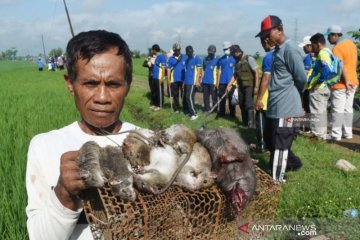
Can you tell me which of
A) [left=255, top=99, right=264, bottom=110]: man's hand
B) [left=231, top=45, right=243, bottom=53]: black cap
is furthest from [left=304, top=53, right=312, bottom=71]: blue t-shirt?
[left=255, top=99, right=264, bottom=110]: man's hand

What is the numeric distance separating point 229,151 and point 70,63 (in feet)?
2.23

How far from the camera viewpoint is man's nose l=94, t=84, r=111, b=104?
4.26ft

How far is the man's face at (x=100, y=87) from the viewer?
4.16ft

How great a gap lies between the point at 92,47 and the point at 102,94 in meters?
0.16

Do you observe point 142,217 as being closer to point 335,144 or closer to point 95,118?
point 95,118

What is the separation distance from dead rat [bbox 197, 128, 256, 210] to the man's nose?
0.45 meters

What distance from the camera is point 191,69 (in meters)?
9.93

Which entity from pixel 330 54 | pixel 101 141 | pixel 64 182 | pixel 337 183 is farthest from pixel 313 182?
pixel 64 182

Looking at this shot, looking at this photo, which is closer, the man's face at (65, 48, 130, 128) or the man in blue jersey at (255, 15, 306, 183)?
the man's face at (65, 48, 130, 128)

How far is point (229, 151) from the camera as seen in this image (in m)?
0.98

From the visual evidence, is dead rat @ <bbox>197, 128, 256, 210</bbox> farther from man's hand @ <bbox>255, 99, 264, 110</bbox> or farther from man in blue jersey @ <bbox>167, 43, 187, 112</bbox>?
man in blue jersey @ <bbox>167, 43, 187, 112</bbox>

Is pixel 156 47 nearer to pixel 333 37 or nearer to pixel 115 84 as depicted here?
pixel 333 37

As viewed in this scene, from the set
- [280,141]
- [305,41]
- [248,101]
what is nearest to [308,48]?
[305,41]

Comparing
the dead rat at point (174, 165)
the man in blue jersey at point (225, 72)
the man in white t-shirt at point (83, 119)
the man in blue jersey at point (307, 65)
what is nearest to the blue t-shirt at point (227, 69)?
the man in blue jersey at point (225, 72)
